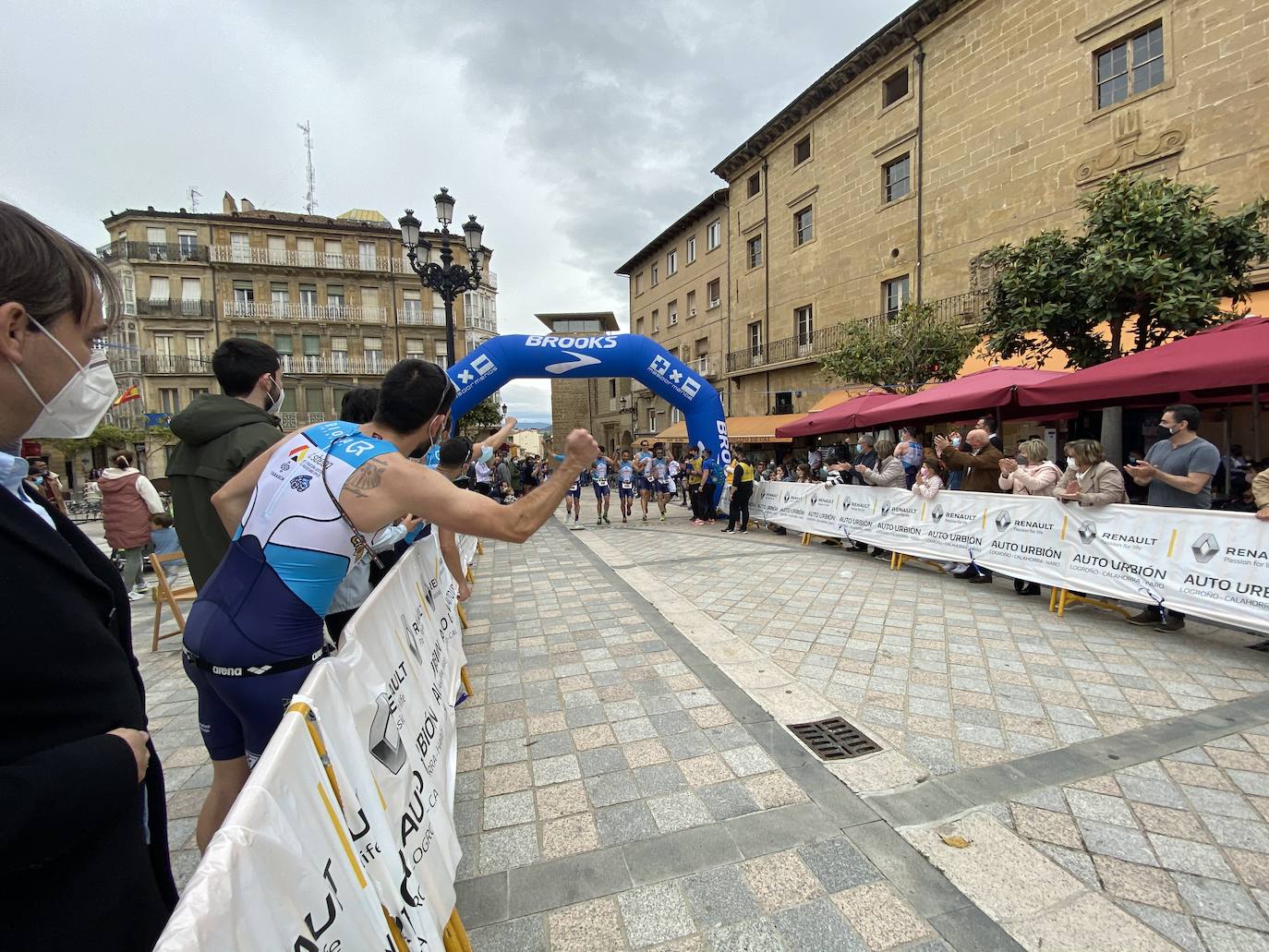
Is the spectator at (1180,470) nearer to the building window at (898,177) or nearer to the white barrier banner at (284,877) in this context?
the white barrier banner at (284,877)

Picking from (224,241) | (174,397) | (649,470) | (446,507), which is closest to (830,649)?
(446,507)

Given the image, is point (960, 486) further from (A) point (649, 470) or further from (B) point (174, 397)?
(B) point (174, 397)

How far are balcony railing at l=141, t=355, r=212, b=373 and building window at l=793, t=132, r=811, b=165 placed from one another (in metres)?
34.4

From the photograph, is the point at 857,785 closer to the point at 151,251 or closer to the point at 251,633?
the point at 251,633

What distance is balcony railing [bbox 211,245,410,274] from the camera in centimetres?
3478

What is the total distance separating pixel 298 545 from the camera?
5.71 feet

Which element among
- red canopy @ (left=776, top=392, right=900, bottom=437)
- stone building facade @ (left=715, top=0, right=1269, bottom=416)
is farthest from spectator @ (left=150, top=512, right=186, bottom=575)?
stone building facade @ (left=715, top=0, right=1269, bottom=416)

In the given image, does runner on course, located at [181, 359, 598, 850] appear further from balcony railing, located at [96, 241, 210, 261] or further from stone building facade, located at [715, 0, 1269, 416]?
balcony railing, located at [96, 241, 210, 261]

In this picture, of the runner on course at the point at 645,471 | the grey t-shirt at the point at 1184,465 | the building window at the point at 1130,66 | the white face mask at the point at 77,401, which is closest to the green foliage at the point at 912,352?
the runner on course at the point at 645,471

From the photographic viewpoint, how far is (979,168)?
15.8 meters

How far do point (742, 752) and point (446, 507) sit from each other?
2.29 m

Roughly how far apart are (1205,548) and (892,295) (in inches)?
637

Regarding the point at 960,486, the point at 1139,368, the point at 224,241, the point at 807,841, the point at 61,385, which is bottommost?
the point at 807,841

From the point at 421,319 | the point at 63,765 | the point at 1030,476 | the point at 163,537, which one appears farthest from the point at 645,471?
the point at 421,319
